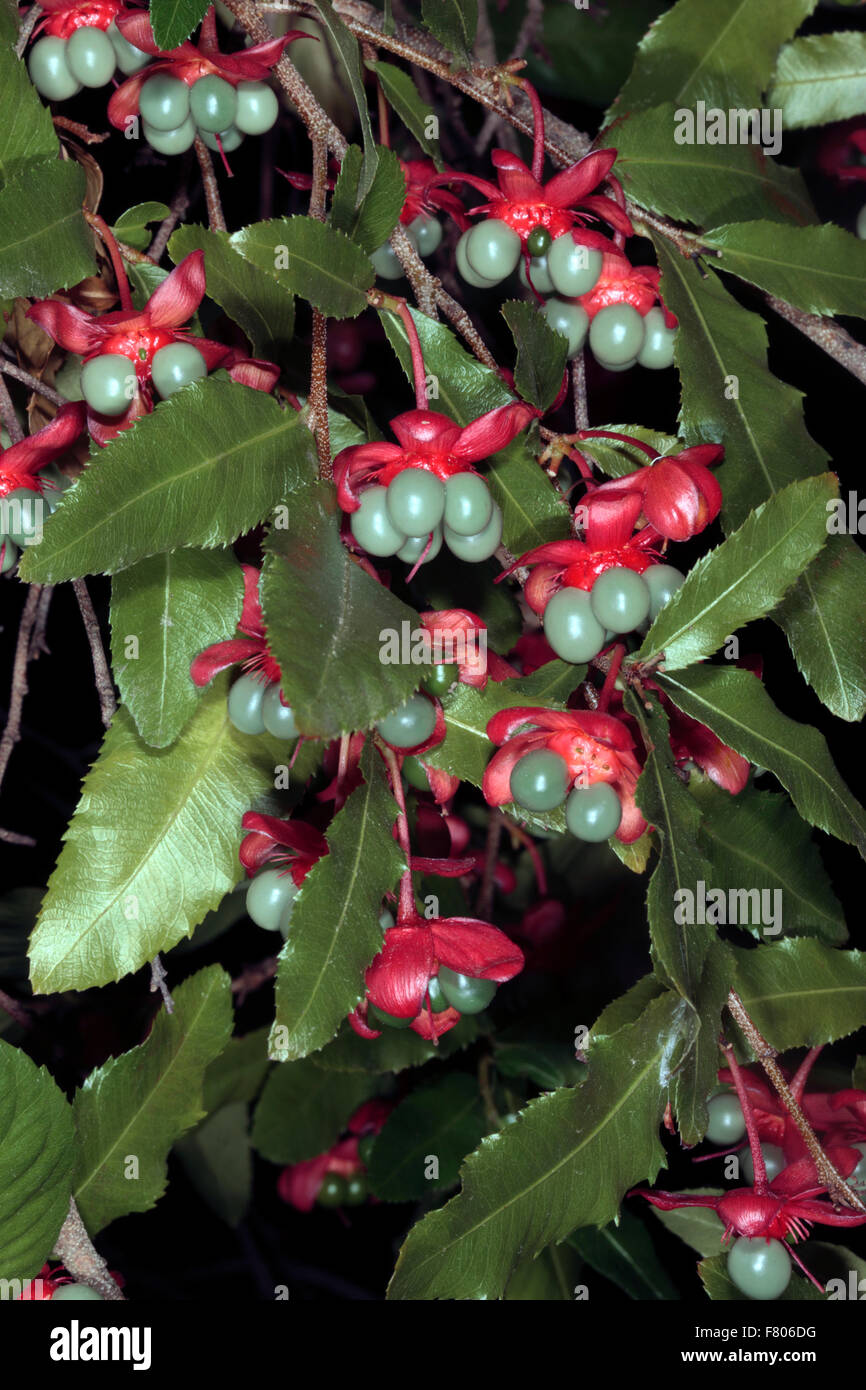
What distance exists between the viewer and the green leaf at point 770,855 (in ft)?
2.74

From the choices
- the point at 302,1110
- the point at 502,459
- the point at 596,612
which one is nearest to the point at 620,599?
the point at 596,612

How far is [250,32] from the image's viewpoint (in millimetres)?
729

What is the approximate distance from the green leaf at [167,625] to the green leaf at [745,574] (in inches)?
9.3

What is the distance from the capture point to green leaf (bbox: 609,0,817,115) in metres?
0.89

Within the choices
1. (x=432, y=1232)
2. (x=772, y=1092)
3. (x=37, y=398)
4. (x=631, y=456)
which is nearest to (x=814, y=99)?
(x=631, y=456)

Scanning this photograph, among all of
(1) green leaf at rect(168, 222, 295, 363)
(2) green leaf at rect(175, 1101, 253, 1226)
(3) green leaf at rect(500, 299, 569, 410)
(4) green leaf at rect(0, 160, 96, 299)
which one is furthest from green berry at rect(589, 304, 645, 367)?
(2) green leaf at rect(175, 1101, 253, 1226)

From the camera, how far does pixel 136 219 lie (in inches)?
30.6

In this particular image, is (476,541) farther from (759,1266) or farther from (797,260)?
(759,1266)

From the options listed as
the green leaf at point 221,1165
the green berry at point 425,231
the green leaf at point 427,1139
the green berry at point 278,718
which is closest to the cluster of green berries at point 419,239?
the green berry at point 425,231

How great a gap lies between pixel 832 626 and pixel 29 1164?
569 millimetres

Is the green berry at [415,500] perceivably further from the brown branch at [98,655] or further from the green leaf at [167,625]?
the brown branch at [98,655]

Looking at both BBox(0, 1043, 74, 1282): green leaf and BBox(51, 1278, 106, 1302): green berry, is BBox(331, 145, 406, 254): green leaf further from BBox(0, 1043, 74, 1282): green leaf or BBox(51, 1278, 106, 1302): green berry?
BBox(51, 1278, 106, 1302): green berry
